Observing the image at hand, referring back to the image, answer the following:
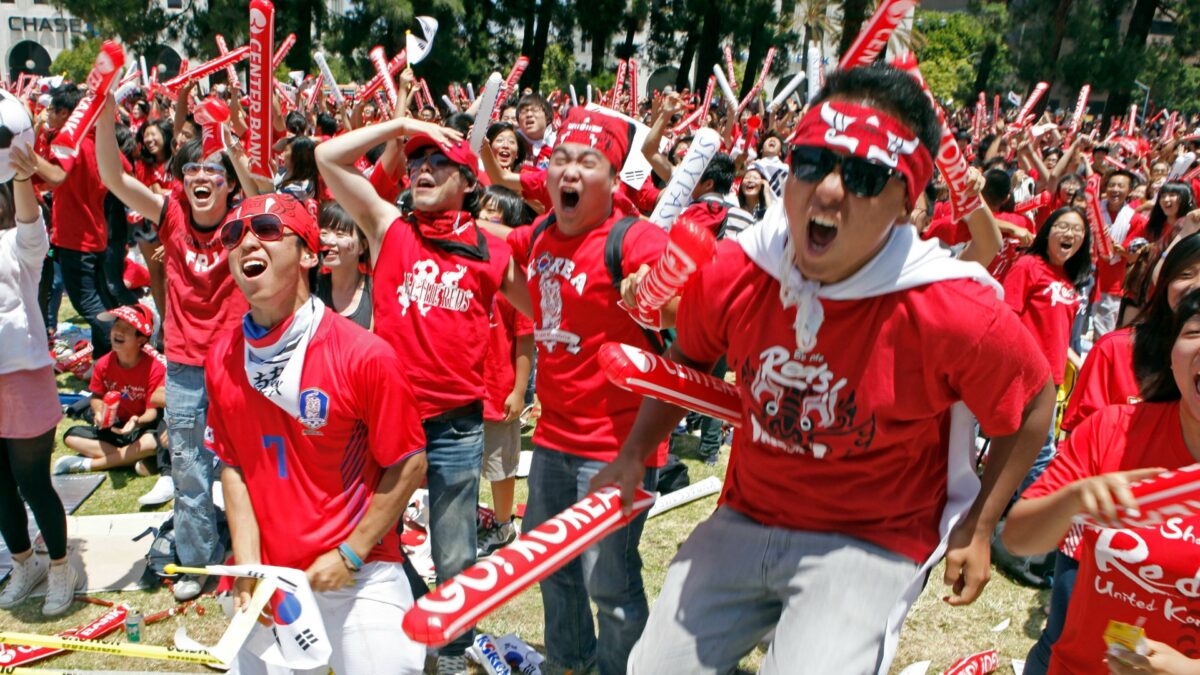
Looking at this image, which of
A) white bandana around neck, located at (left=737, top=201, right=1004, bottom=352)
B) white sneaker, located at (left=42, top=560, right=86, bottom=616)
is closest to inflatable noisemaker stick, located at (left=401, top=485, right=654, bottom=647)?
white bandana around neck, located at (left=737, top=201, right=1004, bottom=352)

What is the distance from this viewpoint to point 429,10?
1324 inches

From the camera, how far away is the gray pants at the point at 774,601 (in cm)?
228

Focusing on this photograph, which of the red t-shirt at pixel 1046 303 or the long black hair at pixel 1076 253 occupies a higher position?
the long black hair at pixel 1076 253

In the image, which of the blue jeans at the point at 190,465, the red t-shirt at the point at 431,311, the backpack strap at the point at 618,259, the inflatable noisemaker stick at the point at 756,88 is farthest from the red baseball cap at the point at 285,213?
the inflatable noisemaker stick at the point at 756,88

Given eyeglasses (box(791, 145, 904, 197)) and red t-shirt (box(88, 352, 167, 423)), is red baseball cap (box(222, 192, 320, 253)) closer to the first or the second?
eyeglasses (box(791, 145, 904, 197))

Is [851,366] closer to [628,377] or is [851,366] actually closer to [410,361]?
[628,377]

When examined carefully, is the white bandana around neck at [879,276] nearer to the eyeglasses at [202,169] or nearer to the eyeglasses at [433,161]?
the eyeglasses at [433,161]

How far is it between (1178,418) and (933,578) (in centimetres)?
320

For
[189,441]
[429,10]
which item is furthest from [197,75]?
[429,10]

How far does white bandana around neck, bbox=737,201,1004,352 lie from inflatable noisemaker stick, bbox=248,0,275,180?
3150 millimetres

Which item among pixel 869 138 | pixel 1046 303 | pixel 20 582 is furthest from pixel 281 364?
pixel 1046 303

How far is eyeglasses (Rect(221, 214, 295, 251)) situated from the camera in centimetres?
296

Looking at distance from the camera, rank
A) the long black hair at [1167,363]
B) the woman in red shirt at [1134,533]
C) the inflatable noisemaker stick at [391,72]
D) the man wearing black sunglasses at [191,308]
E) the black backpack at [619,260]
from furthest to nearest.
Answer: the inflatable noisemaker stick at [391,72] → the man wearing black sunglasses at [191,308] → the black backpack at [619,260] → the long black hair at [1167,363] → the woman in red shirt at [1134,533]

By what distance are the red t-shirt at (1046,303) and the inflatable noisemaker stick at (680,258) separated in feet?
11.5
